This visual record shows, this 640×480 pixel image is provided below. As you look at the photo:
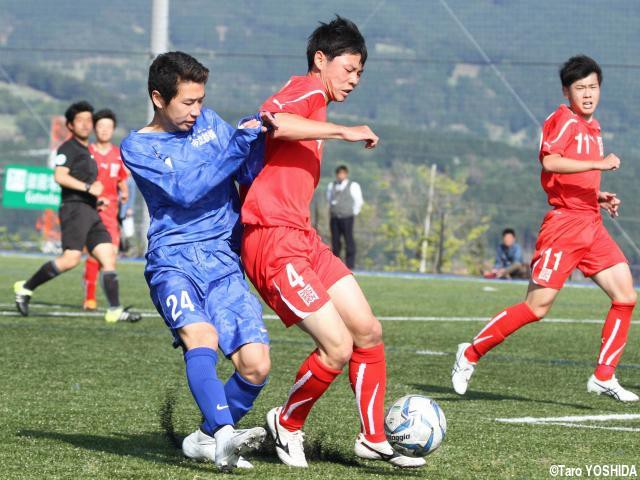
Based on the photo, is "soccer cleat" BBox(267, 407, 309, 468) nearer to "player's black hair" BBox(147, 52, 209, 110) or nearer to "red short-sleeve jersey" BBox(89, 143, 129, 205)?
"player's black hair" BBox(147, 52, 209, 110)

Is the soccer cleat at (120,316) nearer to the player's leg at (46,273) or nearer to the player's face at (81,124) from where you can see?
the player's leg at (46,273)

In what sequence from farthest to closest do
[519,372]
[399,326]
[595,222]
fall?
[399,326], [519,372], [595,222]

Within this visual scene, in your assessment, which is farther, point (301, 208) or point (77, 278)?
point (77, 278)

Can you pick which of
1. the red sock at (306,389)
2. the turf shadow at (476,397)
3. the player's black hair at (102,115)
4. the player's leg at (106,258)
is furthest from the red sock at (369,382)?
the player's black hair at (102,115)

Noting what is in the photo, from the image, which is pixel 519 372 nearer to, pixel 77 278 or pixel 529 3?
pixel 77 278

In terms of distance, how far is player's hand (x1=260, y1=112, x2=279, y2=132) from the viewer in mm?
4746

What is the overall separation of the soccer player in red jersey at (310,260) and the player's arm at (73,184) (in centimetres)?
600

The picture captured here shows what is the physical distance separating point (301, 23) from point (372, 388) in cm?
3082

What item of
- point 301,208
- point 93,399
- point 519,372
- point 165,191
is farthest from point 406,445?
point 519,372

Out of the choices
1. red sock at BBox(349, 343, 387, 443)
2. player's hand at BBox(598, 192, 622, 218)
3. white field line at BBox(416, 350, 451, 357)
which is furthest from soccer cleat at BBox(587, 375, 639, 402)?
red sock at BBox(349, 343, 387, 443)

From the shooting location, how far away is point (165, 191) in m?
4.78

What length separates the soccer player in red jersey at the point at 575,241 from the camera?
720 cm

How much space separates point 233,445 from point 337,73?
164cm

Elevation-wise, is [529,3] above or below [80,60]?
above
